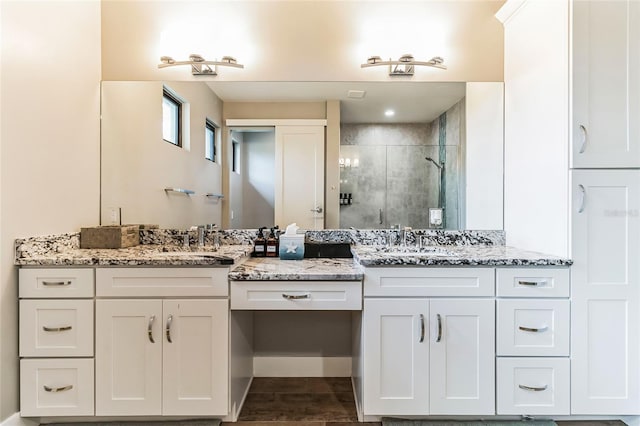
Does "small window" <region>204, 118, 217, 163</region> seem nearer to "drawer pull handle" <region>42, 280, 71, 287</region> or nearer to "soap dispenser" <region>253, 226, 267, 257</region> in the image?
"soap dispenser" <region>253, 226, 267, 257</region>

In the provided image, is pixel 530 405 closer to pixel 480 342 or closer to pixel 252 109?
pixel 480 342

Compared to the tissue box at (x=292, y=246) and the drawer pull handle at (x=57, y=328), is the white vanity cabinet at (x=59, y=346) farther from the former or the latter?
the tissue box at (x=292, y=246)

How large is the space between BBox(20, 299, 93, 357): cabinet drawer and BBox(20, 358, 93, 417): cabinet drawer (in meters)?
0.05

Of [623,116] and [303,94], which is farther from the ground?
[303,94]

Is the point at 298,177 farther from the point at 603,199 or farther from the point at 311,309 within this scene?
the point at 603,199

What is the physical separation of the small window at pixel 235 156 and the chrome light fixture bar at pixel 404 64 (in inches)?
38.5

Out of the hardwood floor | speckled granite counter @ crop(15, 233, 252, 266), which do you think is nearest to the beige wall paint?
speckled granite counter @ crop(15, 233, 252, 266)

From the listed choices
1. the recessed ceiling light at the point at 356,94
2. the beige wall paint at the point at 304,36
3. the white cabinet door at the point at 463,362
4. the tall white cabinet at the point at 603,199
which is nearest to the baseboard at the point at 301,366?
the white cabinet door at the point at 463,362

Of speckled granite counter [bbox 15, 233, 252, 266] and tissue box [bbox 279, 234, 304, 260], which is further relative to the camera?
tissue box [bbox 279, 234, 304, 260]

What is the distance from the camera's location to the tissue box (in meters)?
1.95

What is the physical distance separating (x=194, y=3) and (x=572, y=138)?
2358 millimetres

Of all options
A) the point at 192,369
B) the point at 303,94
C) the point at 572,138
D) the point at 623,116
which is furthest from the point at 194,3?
the point at 623,116

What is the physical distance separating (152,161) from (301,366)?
1688 millimetres

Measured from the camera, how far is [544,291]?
1620 mm
